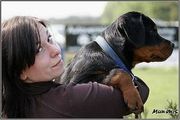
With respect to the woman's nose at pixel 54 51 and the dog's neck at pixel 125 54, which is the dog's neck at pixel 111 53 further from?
the woman's nose at pixel 54 51

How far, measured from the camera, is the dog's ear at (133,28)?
7.77 ft

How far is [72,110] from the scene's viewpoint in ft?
5.73

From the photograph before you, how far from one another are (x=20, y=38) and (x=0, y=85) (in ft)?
0.82

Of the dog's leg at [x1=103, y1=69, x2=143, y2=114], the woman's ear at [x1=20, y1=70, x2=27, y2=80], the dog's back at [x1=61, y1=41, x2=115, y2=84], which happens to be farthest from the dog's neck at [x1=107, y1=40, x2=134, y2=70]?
the woman's ear at [x1=20, y1=70, x2=27, y2=80]

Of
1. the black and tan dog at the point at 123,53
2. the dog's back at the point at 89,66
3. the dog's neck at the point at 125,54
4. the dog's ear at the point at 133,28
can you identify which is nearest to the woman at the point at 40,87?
the black and tan dog at the point at 123,53

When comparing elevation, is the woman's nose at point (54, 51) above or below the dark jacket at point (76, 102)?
above

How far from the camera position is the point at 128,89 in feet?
6.11

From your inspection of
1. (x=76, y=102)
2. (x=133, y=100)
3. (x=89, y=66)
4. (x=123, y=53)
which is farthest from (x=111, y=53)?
(x=76, y=102)

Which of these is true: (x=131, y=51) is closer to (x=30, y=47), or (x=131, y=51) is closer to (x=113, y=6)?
(x=30, y=47)

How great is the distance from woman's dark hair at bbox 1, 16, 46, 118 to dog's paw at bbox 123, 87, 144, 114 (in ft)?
1.35

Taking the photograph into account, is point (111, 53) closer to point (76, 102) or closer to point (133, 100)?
point (133, 100)

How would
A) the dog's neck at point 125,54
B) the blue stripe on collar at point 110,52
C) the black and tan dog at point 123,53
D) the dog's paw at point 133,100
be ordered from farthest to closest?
the dog's neck at point 125,54 < the blue stripe on collar at point 110,52 < the black and tan dog at point 123,53 < the dog's paw at point 133,100

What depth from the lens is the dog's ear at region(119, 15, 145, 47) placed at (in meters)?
2.37

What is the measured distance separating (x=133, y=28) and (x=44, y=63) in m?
0.80
